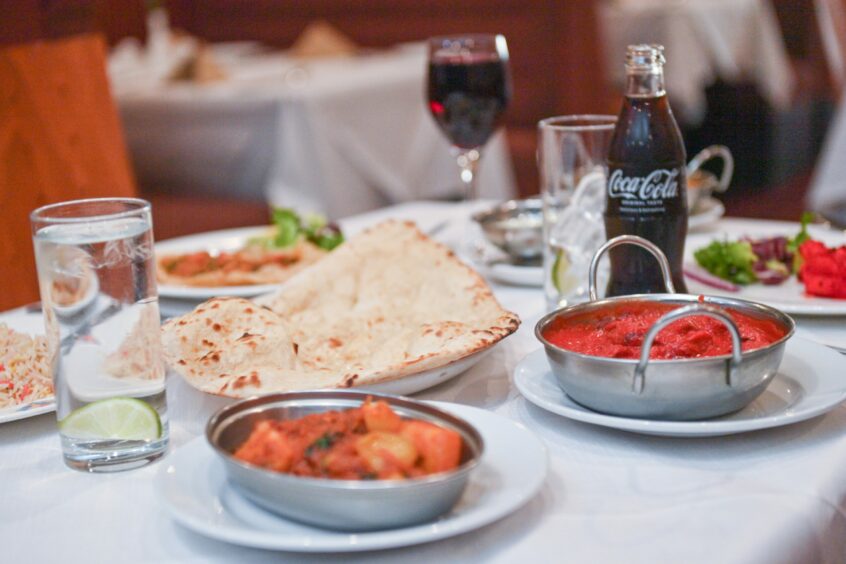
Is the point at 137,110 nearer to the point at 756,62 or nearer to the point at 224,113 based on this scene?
the point at 224,113

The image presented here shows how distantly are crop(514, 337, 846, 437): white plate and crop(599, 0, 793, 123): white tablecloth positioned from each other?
4494 millimetres

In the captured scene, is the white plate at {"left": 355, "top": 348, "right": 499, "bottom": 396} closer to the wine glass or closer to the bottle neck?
the bottle neck

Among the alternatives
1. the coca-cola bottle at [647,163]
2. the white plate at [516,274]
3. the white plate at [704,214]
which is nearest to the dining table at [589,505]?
the coca-cola bottle at [647,163]

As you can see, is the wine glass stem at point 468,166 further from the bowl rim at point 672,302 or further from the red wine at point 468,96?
the bowl rim at point 672,302

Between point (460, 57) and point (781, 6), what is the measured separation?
633cm

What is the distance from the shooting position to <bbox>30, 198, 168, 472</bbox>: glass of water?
0.91m

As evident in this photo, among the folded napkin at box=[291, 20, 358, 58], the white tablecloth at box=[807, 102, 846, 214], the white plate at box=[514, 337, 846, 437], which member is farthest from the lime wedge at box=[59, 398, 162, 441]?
the folded napkin at box=[291, 20, 358, 58]

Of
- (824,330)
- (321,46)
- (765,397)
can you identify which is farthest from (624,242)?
(321,46)

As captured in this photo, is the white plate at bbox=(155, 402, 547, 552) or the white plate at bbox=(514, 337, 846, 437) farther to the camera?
the white plate at bbox=(514, 337, 846, 437)

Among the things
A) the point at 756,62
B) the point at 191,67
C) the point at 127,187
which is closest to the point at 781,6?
the point at 756,62

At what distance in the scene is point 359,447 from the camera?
2.49 feet

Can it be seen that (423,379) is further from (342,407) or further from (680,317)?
(680,317)

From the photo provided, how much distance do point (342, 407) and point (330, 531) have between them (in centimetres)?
14

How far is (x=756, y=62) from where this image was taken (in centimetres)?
605
